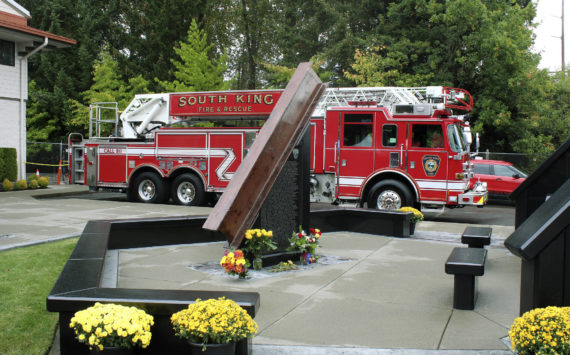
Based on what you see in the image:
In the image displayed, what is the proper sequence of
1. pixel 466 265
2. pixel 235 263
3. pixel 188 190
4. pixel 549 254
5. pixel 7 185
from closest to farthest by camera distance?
1. pixel 549 254
2. pixel 466 265
3. pixel 235 263
4. pixel 188 190
5. pixel 7 185

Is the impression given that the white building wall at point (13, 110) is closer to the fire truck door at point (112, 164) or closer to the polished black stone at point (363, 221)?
the fire truck door at point (112, 164)

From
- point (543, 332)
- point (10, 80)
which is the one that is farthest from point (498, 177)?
point (10, 80)

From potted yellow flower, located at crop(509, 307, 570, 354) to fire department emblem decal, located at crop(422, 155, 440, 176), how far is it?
10.2 m

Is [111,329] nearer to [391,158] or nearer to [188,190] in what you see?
[391,158]

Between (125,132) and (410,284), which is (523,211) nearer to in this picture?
(410,284)

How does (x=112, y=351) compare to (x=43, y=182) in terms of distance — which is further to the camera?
(x=43, y=182)

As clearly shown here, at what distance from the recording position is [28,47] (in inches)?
837

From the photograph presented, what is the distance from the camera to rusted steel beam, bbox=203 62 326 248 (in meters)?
6.84

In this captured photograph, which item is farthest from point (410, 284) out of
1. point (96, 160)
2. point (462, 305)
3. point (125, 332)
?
point (96, 160)

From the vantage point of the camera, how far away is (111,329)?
11.7 feet

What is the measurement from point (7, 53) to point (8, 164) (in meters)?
4.51

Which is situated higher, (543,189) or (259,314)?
(543,189)

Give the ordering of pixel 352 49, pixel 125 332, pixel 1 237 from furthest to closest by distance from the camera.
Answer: pixel 352 49 < pixel 1 237 < pixel 125 332

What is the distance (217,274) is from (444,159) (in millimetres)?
8189
